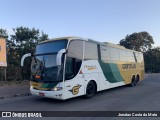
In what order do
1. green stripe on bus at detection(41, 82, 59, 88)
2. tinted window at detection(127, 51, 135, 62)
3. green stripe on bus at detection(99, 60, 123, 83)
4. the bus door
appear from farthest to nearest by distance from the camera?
1. tinted window at detection(127, 51, 135, 62)
2. green stripe on bus at detection(99, 60, 123, 83)
3. the bus door
4. green stripe on bus at detection(41, 82, 59, 88)

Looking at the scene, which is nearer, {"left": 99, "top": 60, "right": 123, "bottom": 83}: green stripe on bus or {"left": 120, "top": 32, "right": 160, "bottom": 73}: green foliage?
{"left": 99, "top": 60, "right": 123, "bottom": 83}: green stripe on bus

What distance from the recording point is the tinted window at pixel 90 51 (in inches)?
425

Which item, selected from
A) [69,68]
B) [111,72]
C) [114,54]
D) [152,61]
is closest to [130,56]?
[114,54]

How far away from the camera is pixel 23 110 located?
8008 millimetres

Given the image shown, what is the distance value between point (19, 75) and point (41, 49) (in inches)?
421

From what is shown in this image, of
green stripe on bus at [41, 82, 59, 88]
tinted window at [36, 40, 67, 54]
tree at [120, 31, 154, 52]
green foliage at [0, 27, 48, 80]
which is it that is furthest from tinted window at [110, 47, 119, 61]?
tree at [120, 31, 154, 52]

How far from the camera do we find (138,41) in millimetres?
62875

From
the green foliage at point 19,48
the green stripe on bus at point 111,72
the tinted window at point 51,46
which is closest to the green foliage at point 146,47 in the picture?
the green foliage at point 19,48

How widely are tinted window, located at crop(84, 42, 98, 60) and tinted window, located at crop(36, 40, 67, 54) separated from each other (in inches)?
67.5

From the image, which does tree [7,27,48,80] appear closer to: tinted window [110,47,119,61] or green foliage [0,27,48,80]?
green foliage [0,27,48,80]

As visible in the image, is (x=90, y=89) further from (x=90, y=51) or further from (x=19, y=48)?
(x=19, y=48)

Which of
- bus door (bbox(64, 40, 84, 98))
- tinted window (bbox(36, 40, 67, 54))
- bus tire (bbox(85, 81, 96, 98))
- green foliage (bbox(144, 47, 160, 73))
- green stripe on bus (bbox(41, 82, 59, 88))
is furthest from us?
green foliage (bbox(144, 47, 160, 73))

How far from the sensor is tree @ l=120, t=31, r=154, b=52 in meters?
62.6

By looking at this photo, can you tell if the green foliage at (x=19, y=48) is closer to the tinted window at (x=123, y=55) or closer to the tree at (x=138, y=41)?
the tinted window at (x=123, y=55)
